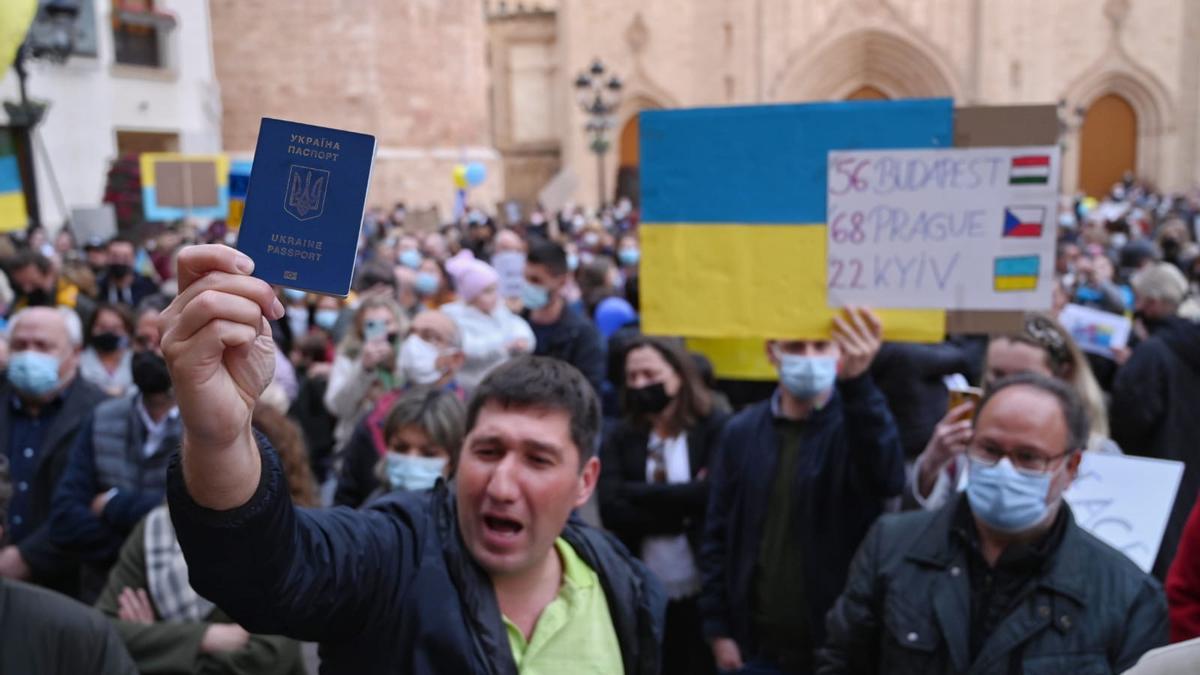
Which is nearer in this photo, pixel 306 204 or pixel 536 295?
pixel 306 204

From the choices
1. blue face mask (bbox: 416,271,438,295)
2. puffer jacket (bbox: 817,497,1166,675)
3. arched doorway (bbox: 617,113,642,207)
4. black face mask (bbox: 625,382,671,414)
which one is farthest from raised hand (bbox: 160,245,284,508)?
arched doorway (bbox: 617,113,642,207)

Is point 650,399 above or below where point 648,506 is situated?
above

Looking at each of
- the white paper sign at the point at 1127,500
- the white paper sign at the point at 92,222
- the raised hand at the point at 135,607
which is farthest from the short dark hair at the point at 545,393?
the white paper sign at the point at 92,222

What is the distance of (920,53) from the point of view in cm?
3266

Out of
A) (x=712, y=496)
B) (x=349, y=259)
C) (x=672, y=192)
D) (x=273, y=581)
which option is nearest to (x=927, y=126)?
(x=672, y=192)

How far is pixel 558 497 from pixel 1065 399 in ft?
4.46

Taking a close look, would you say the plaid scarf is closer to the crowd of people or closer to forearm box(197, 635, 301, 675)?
the crowd of people

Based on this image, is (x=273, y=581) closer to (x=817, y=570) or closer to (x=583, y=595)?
(x=583, y=595)

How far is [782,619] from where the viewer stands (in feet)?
10.8

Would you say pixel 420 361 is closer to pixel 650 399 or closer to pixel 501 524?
pixel 650 399

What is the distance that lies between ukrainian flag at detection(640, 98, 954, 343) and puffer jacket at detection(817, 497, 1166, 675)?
77 centimetres

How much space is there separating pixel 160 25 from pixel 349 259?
20.2 m

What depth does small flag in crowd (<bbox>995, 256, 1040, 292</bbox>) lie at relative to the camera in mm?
3004

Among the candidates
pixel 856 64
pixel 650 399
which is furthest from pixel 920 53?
pixel 650 399
